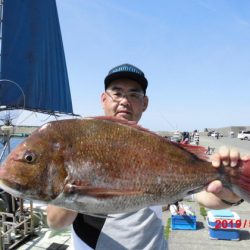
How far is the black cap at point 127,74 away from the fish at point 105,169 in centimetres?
94

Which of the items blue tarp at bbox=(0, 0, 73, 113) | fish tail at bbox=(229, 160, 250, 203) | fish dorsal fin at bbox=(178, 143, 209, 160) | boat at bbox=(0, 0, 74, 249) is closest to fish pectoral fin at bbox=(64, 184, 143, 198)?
fish dorsal fin at bbox=(178, 143, 209, 160)

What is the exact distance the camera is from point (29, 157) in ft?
5.08

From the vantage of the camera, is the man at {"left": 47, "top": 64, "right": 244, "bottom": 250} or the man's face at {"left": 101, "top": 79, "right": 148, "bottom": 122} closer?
the man at {"left": 47, "top": 64, "right": 244, "bottom": 250}

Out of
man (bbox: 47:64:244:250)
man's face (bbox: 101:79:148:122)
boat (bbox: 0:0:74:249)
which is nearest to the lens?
man (bbox: 47:64:244:250)

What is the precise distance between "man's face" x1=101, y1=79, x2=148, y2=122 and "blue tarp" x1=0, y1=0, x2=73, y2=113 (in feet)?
33.5

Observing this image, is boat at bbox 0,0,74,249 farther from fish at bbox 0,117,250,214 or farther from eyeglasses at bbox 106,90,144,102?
fish at bbox 0,117,250,214

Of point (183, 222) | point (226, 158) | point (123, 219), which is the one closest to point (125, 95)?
point (123, 219)

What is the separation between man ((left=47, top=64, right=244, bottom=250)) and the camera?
7.48 ft

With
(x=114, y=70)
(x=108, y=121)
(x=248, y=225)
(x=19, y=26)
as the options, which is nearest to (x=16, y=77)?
(x=19, y=26)

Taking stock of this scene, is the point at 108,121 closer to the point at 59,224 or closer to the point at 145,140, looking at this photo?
the point at 145,140

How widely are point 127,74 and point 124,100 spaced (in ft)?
0.69

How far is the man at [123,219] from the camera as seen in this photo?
2.28m

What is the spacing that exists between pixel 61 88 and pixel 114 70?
14.3 m

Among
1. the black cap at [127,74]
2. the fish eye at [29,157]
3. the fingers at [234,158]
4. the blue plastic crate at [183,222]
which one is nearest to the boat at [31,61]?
the blue plastic crate at [183,222]
